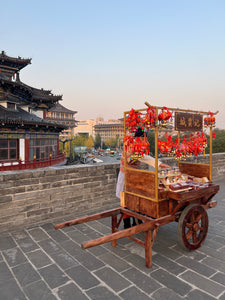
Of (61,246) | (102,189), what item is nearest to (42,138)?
(102,189)

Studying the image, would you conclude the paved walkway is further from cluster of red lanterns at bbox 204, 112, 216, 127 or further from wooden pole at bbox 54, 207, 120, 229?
cluster of red lanterns at bbox 204, 112, 216, 127

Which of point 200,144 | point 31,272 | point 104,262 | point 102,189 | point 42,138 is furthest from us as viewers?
point 42,138

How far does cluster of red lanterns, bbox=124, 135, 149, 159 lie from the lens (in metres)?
3.57

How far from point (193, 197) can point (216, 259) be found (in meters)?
1.04

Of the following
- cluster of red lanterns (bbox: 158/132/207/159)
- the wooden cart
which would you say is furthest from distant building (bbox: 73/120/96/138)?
the wooden cart

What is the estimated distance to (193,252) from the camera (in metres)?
3.65

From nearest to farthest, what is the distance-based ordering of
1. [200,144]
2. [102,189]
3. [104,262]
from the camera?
[104,262]
[200,144]
[102,189]

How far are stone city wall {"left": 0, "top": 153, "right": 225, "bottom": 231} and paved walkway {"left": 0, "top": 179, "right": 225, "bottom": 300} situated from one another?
47cm

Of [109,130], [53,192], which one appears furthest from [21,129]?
[109,130]

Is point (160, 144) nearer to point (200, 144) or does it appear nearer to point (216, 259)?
point (200, 144)

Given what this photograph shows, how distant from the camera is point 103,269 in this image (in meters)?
3.14

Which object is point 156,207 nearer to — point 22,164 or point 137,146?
point 137,146

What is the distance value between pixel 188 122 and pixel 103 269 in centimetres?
295

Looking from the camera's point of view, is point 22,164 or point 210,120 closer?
point 210,120
